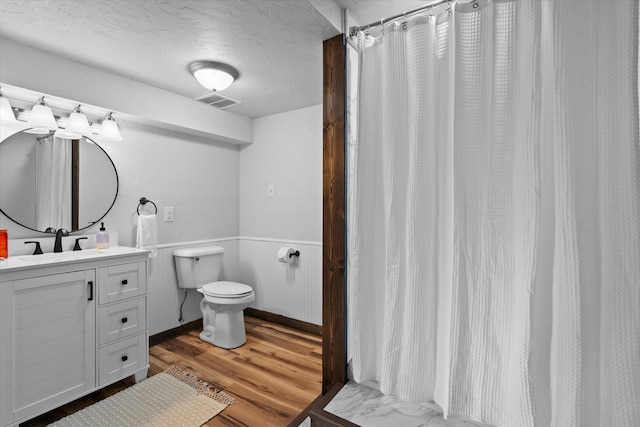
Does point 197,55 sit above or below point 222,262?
above

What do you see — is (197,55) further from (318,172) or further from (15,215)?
(15,215)

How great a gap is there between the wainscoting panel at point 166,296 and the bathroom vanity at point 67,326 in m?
0.52

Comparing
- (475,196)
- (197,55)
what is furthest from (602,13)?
(197,55)

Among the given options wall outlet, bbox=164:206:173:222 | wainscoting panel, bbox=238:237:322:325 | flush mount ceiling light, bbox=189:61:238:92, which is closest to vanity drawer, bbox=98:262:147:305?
wall outlet, bbox=164:206:173:222

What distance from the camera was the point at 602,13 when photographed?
3.20 ft

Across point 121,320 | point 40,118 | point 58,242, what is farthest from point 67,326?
point 40,118

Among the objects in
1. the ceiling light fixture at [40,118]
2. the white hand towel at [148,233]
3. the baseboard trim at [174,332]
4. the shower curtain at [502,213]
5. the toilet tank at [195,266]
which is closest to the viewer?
the shower curtain at [502,213]

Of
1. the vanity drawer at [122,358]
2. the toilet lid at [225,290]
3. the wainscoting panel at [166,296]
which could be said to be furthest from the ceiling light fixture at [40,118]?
the toilet lid at [225,290]

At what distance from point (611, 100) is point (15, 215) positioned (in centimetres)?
302

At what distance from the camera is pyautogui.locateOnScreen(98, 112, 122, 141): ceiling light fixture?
2.14 m

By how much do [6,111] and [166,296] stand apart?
1.69m

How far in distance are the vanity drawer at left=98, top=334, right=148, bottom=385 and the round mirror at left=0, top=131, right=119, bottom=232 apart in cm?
88

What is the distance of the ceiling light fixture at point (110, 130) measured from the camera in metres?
2.14

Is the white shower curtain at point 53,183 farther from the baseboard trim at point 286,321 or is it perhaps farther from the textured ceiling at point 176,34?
the baseboard trim at point 286,321
